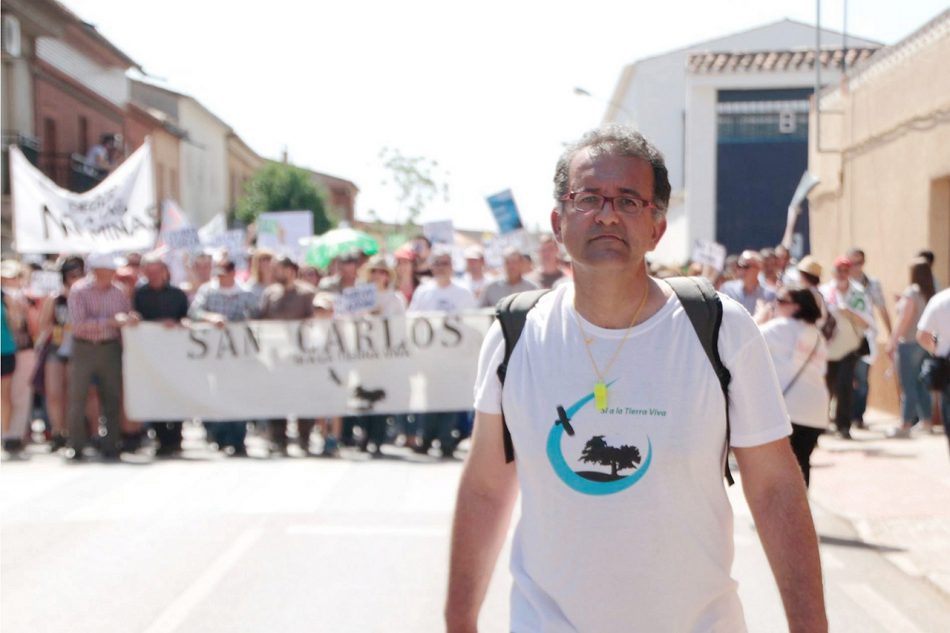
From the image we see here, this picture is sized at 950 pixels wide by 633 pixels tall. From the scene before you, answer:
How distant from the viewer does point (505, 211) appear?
22.2 meters

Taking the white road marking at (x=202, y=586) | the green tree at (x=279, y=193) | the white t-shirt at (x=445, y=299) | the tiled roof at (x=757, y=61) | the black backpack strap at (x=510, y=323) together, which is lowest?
the white road marking at (x=202, y=586)

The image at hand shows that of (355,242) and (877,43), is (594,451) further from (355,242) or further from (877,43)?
(877,43)

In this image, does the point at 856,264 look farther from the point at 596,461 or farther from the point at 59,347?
the point at 596,461

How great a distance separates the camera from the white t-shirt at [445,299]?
14125mm

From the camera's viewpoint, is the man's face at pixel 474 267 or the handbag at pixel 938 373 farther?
the man's face at pixel 474 267

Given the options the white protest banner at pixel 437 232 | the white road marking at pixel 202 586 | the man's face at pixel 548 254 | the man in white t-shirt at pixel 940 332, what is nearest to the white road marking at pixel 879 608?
the man in white t-shirt at pixel 940 332

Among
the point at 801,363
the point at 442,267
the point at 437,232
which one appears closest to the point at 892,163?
the point at 442,267

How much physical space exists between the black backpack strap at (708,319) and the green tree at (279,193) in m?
71.0

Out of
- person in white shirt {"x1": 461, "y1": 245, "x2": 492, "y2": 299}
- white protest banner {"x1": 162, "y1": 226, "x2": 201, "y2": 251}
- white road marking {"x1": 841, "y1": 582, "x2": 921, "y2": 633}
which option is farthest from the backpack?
white protest banner {"x1": 162, "y1": 226, "x2": 201, "y2": 251}

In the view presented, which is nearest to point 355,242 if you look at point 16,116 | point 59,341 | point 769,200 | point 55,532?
point 59,341

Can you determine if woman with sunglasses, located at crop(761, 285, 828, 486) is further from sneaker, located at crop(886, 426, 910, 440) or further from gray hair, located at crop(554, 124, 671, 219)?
sneaker, located at crop(886, 426, 910, 440)

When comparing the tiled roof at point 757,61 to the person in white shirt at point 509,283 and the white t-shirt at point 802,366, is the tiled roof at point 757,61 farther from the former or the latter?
the white t-shirt at point 802,366

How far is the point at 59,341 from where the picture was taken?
13867 mm

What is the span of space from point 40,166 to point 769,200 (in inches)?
808
